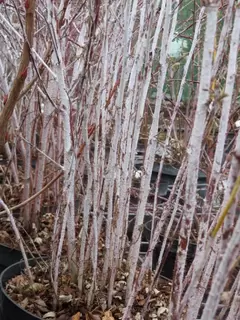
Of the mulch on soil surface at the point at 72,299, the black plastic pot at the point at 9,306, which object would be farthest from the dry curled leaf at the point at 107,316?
the black plastic pot at the point at 9,306

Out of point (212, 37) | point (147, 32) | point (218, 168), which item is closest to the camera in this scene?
point (212, 37)

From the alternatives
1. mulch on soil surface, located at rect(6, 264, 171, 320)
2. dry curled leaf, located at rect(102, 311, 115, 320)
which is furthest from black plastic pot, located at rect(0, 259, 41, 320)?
dry curled leaf, located at rect(102, 311, 115, 320)

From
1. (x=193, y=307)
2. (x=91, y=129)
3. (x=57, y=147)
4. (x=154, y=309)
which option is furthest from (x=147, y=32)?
(x=57, y=147)

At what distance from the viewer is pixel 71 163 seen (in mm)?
1564

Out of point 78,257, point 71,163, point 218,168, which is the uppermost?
point 218,168

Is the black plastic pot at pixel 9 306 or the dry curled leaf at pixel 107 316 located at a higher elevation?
the dry curled leaf at pixel 107 316

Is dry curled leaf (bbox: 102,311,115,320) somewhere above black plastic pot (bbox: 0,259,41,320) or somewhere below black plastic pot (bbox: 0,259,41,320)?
above

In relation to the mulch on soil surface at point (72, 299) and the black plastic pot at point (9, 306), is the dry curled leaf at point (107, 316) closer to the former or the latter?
the mulch on soil surface at point (72, 299)

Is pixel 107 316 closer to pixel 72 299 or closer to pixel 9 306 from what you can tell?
pixel 72 299

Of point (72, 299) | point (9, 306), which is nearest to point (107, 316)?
point (72, 299)

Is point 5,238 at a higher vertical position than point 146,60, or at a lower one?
lower

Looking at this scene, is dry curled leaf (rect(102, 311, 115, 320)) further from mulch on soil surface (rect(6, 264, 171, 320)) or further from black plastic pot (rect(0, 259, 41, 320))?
black plastic pot (rect(0, 259, 41, 320))

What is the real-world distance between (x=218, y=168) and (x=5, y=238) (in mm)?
1638

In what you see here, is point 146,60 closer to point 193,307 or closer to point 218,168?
point 218,168
